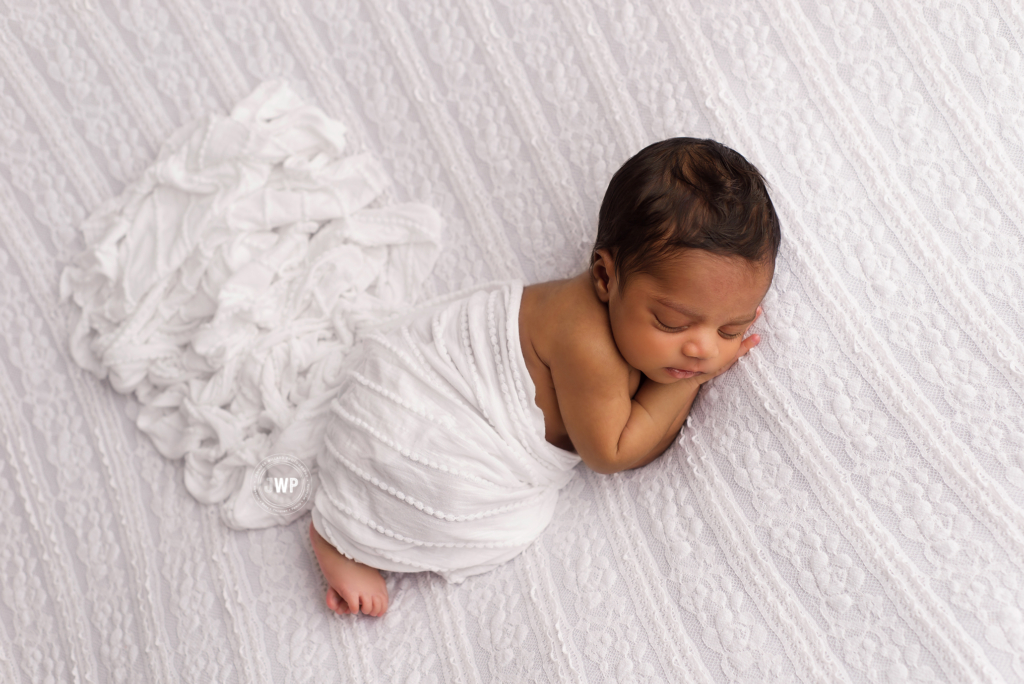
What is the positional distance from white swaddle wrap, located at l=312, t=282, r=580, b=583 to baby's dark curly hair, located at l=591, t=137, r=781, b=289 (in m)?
0.25

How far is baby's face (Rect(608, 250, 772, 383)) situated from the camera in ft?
3.37

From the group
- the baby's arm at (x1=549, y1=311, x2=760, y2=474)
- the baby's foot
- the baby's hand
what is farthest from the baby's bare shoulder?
the baby's foot

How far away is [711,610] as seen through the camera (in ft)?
3.57

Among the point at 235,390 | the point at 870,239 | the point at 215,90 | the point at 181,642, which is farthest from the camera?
the point at 215,90

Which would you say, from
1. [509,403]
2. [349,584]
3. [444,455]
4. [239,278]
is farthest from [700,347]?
[239,278]

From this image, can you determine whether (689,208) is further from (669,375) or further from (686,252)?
(669,375)

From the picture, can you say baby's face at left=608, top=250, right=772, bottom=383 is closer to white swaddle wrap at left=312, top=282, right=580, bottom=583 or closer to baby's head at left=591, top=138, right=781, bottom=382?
baby's head at left=591, top=138, right=781, bottom=382

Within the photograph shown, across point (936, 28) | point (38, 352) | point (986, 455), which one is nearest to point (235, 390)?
point (38, 352)

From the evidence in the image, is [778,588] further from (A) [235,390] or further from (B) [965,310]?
(A) [235,390]

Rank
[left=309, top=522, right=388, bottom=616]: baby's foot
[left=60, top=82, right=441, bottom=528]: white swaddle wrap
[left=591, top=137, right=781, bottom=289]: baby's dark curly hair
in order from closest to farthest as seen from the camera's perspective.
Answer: [left=591, top=137, right=781, bottom=289]: baby's dark curly hair
[left=309, top=522, right=388, bottom=616]: baby's foot
[left=60, top=82, right=441, bottom=528]: white swaddle wrap

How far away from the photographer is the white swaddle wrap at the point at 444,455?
1199mm

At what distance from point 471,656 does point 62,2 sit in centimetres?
145

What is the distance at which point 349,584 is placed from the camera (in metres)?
1.24

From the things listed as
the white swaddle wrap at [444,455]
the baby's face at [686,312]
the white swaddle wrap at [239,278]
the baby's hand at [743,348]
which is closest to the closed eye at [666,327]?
the baby's face at [686,312]
